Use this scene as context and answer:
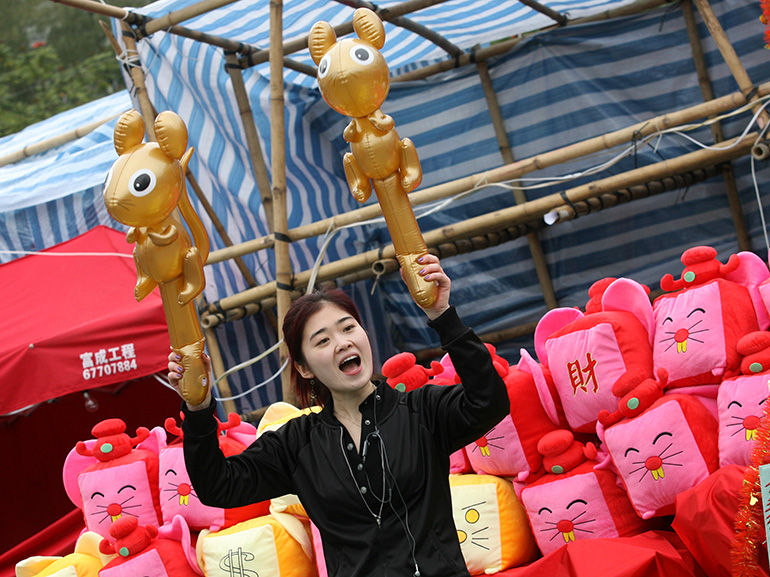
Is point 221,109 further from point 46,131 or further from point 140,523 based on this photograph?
point 46,131

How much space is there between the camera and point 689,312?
93.4 inches

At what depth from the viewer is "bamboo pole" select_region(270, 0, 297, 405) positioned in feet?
12.3

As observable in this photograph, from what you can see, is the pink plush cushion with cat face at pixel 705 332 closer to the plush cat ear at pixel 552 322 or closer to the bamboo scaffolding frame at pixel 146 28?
the plush cat ear at pixel 552 322

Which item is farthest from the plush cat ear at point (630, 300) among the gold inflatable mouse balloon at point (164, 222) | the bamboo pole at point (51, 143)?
the bamboo pole at point (51, 143)

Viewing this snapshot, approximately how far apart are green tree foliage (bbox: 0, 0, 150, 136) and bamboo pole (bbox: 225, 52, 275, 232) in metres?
8.50

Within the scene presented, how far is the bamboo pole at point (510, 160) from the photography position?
4.59 metres

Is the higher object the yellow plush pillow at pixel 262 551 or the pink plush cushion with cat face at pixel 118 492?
the pink plush cushion with cat face at pixel 118 492

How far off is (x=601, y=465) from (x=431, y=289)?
1.20 meters

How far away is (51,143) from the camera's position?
646 centimetres

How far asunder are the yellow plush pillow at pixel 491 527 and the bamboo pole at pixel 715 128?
2.48m

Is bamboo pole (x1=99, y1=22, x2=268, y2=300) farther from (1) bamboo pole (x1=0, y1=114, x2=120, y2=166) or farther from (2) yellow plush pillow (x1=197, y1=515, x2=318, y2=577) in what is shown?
(1) bamboo pole (x1=0, y1=114, x2=120, y2=166)

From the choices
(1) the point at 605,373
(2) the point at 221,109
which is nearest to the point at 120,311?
(2) the point at 221,109

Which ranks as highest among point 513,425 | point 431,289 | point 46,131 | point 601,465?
point 46,131

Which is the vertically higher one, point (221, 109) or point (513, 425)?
point (221, 109)
